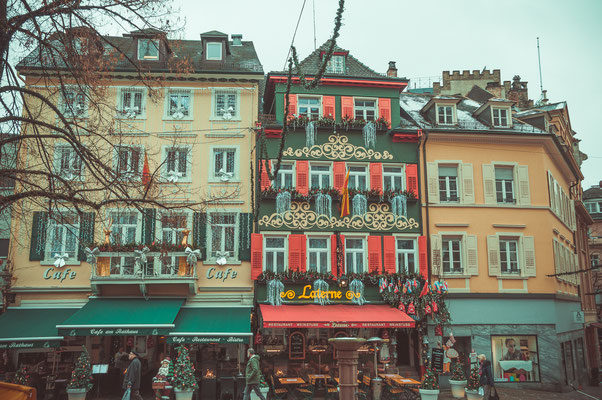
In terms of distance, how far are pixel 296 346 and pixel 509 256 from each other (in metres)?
9.49

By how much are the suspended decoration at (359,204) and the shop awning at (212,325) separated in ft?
18.8

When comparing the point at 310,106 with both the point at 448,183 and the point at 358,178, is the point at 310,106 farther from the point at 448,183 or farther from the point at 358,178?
the point at 448,183

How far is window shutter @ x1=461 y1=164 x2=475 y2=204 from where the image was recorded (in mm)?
23828

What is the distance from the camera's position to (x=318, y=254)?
2278 cm

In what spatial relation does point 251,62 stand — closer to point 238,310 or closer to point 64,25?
point 238,310

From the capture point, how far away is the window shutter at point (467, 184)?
2383 centimetres

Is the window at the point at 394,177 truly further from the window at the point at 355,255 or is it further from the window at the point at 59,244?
the window at the point at 59,244

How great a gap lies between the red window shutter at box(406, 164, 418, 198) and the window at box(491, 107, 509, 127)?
4743 mm

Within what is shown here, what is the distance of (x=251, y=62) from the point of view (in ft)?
81.4

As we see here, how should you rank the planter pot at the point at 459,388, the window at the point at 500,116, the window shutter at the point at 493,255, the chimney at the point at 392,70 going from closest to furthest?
the planter pot at the point at 459,388, the window shutter at the point at 493,255, the window at the point at 500,116, the chimney at the point at 392,70

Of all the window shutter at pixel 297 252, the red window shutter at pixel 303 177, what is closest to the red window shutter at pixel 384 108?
the red window shutter at pixel 303 177

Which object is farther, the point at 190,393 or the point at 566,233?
the point at 566,233

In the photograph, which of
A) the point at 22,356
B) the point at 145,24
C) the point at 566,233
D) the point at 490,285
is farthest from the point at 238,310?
the point at 566,233

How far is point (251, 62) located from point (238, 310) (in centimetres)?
1059
